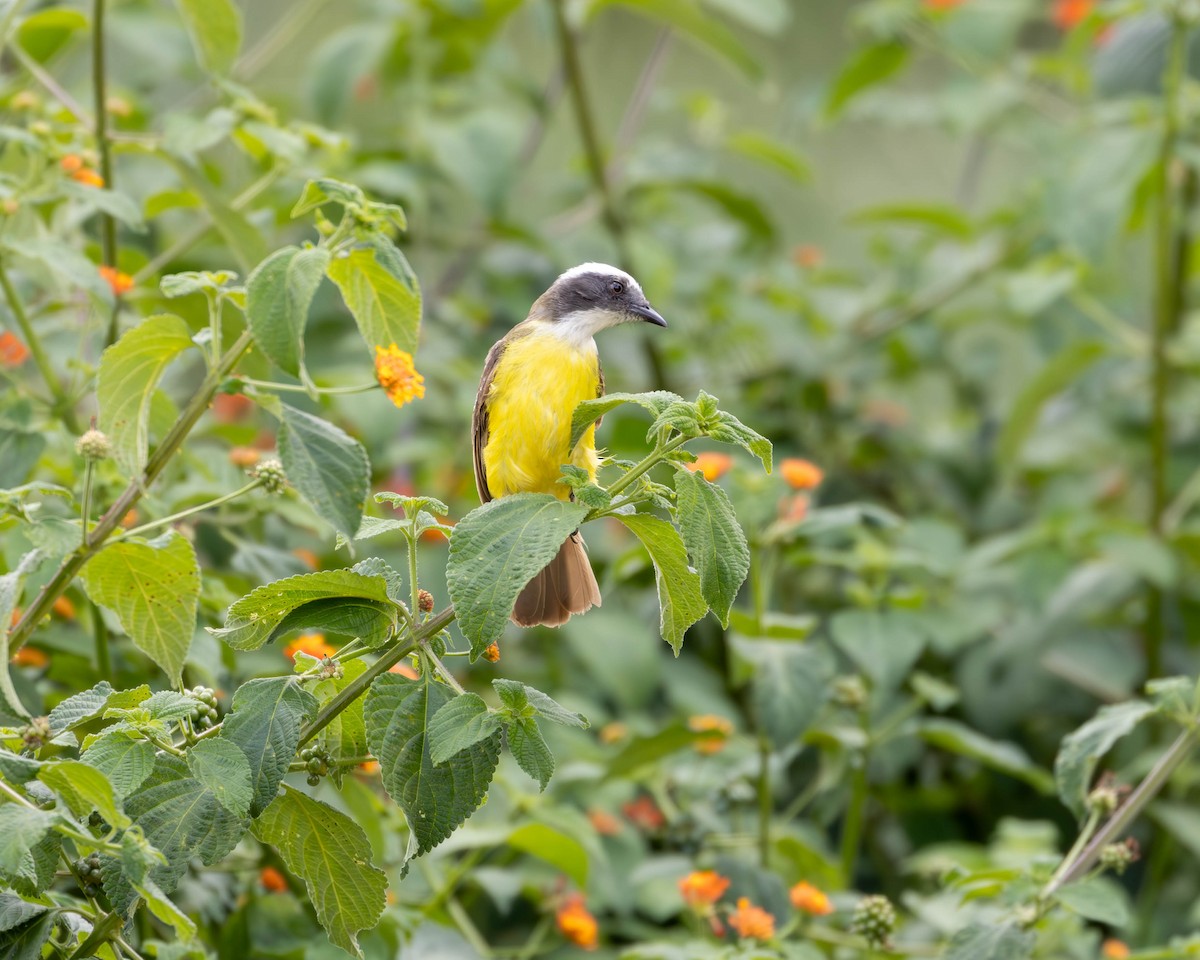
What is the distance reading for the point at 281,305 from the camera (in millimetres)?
1161

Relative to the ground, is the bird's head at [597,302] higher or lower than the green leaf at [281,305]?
lower

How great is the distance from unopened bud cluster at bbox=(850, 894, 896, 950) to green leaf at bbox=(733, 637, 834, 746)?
11.1 inches

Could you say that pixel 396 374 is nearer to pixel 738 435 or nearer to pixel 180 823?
pixel 738 435

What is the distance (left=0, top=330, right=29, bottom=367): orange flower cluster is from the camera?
Result: 204 cm

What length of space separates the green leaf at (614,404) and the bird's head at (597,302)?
1.94 feet

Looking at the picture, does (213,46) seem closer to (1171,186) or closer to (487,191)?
(487,191)

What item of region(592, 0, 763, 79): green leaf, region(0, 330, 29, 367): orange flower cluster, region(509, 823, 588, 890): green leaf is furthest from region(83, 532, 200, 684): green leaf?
region(592, 0, 763, 79): green leaf

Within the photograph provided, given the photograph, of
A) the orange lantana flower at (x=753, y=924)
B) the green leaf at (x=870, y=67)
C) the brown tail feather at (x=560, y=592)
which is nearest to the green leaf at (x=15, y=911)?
the brown tail feather at (x=560, y=592)

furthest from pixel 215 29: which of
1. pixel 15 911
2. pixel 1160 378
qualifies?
pixel 1160 378

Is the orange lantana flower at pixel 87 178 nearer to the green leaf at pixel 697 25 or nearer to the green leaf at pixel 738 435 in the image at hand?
the green leaf at pixel 738 435

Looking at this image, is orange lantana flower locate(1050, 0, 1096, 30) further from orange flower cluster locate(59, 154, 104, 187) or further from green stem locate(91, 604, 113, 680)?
green stem locate(91, 604, 113, 680)

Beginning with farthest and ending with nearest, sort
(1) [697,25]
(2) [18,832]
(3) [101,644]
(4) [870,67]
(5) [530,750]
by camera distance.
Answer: (4) [870,67]
(1) [697,25]
(3) [101,644]
(5) [530,750]
(2) [18,832]

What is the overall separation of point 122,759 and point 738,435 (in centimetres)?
58

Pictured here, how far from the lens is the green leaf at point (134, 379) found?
48.9 inches
